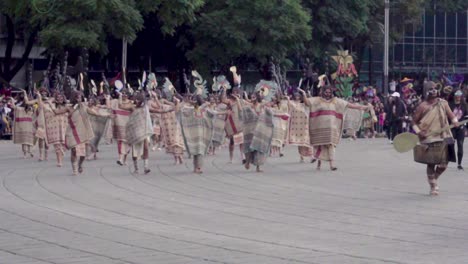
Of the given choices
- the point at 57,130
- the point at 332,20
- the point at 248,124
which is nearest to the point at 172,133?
the point at 57,130

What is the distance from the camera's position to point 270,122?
23.8 metres

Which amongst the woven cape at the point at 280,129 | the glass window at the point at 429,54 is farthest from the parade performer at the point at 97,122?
the glass window at the point at 429,54

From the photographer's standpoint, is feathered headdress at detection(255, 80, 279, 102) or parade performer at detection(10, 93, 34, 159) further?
parade performer at detection(10, 93, 34, 159)

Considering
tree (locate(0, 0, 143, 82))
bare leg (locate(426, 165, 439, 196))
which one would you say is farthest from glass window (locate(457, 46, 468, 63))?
bare leg (locate(426, 165, 439, 196))

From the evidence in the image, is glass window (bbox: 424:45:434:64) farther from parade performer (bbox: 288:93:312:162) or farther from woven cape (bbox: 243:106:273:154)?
woven cape (bbox: 243:106:273:154)

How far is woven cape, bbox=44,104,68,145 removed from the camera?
25.4 meters

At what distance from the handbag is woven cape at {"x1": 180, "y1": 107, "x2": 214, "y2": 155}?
6.34 metres

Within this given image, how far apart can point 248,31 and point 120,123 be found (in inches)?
964

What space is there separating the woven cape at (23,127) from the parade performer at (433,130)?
45.5 ft

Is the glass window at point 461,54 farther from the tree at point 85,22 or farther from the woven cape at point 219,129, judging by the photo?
the woven cape at point 219,129

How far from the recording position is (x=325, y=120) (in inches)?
941

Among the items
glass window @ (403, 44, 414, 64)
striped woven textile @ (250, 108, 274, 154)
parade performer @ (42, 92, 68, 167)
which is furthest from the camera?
glass window @ (403, 44, 414, 64)

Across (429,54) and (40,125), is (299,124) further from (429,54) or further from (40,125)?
(429,54)

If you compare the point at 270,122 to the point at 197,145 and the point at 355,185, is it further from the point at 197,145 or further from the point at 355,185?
the point at 355,185
